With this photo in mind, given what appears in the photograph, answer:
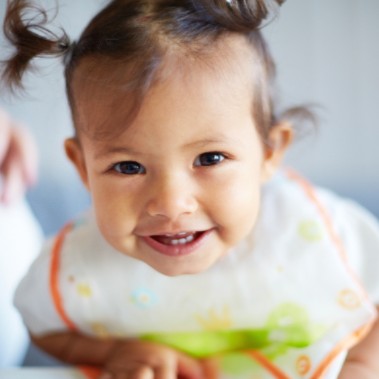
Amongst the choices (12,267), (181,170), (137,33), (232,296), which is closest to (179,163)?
(181,170)

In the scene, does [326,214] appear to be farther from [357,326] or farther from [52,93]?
[52,93]

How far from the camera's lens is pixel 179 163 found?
574 mm

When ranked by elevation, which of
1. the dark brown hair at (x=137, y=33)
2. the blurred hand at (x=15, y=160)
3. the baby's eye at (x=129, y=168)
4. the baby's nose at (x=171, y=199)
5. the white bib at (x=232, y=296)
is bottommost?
the white bib at (x=232, y=296)

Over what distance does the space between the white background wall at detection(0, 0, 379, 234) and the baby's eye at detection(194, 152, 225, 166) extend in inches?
6.5

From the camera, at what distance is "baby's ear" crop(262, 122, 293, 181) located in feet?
2.30

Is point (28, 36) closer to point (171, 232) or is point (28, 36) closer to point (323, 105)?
point (171, 232)

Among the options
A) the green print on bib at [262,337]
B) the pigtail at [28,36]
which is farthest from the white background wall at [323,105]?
the green print on bib at [262,337]

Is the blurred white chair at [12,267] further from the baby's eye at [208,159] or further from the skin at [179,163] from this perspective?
the baby's eye at [208,159]

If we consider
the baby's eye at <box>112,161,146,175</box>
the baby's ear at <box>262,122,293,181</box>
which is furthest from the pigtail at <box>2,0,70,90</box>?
the baby's ear at <box>262,122,293,181</box>

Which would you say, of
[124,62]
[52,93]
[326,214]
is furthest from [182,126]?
[326,214]

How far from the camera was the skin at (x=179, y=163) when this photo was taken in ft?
1.85

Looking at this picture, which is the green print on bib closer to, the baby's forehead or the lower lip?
the lower lip

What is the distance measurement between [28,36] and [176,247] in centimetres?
23

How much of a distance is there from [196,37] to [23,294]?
1.17ft
